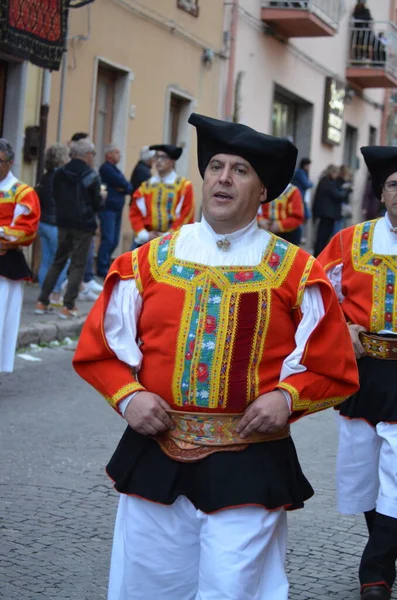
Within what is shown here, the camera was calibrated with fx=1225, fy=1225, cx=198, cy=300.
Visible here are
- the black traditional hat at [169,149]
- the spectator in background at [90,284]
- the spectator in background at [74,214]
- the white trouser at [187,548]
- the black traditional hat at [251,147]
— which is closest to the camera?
the white trouser at [187,548]

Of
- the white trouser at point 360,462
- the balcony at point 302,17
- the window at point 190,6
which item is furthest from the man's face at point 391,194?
the balcony at point 302,17

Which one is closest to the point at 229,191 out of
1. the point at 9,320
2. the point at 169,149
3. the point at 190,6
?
the point at 9,320

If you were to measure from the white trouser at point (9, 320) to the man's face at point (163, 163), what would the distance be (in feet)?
12.1

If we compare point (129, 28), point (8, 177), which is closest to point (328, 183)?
point (129, 28)

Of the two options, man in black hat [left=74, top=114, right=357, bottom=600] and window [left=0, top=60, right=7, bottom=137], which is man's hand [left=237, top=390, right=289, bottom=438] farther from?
window [left=0, top=60, right=7, bottom=137]

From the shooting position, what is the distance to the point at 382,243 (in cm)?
521

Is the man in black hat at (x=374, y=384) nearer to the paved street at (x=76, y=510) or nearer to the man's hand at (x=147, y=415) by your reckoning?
the paved street at (x=76, y=510)

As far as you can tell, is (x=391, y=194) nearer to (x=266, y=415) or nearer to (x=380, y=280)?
(x=380, y=280)

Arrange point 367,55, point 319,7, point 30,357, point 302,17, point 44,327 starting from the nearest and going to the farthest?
1. point 30,357
2. point 44,327
3. point 302,17
4. point 319,7
5. point 367,55

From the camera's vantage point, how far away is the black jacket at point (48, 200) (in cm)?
1382

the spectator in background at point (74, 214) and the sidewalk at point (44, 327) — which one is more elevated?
the spectator in background at point (74, 214)

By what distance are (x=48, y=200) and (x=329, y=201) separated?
8.40 meters

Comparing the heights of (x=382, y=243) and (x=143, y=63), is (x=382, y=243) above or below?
below

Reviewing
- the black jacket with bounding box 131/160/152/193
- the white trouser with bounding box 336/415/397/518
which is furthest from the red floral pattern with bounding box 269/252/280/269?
the black jacket with bounding box 131/160/152/193
